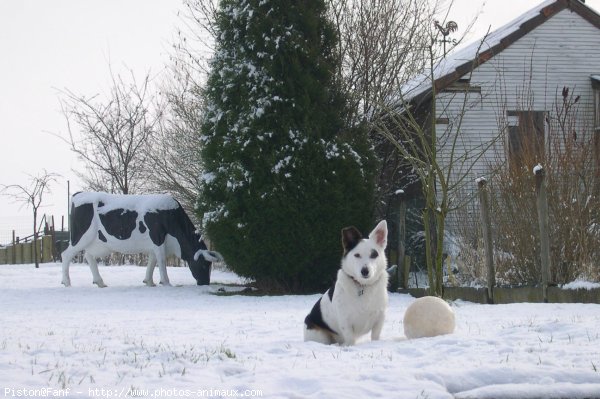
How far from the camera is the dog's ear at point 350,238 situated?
796cm

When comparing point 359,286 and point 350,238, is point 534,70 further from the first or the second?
point 359,286

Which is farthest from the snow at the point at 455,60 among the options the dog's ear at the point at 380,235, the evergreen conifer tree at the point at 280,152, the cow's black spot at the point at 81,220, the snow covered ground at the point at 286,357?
the dog's ear at the point at 380,235

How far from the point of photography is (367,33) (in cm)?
1841

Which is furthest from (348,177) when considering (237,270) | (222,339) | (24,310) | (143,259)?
(143,259)

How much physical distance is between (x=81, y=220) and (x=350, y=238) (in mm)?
11982

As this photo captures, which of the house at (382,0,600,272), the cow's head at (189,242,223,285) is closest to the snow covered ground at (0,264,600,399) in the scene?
the cow's head at (189,242,223,285)

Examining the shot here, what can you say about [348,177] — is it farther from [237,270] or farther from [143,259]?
[143,259]

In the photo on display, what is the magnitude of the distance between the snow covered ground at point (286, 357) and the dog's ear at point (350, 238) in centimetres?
95

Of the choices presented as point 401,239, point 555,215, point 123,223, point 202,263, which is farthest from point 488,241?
point 123,223

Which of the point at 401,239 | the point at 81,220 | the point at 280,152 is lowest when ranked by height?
the point at 401,239

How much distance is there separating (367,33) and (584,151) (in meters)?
7.30

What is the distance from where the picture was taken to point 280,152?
50.8ft

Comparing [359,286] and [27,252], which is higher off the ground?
[27,252]

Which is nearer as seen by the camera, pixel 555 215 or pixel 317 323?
pixel 317 323
